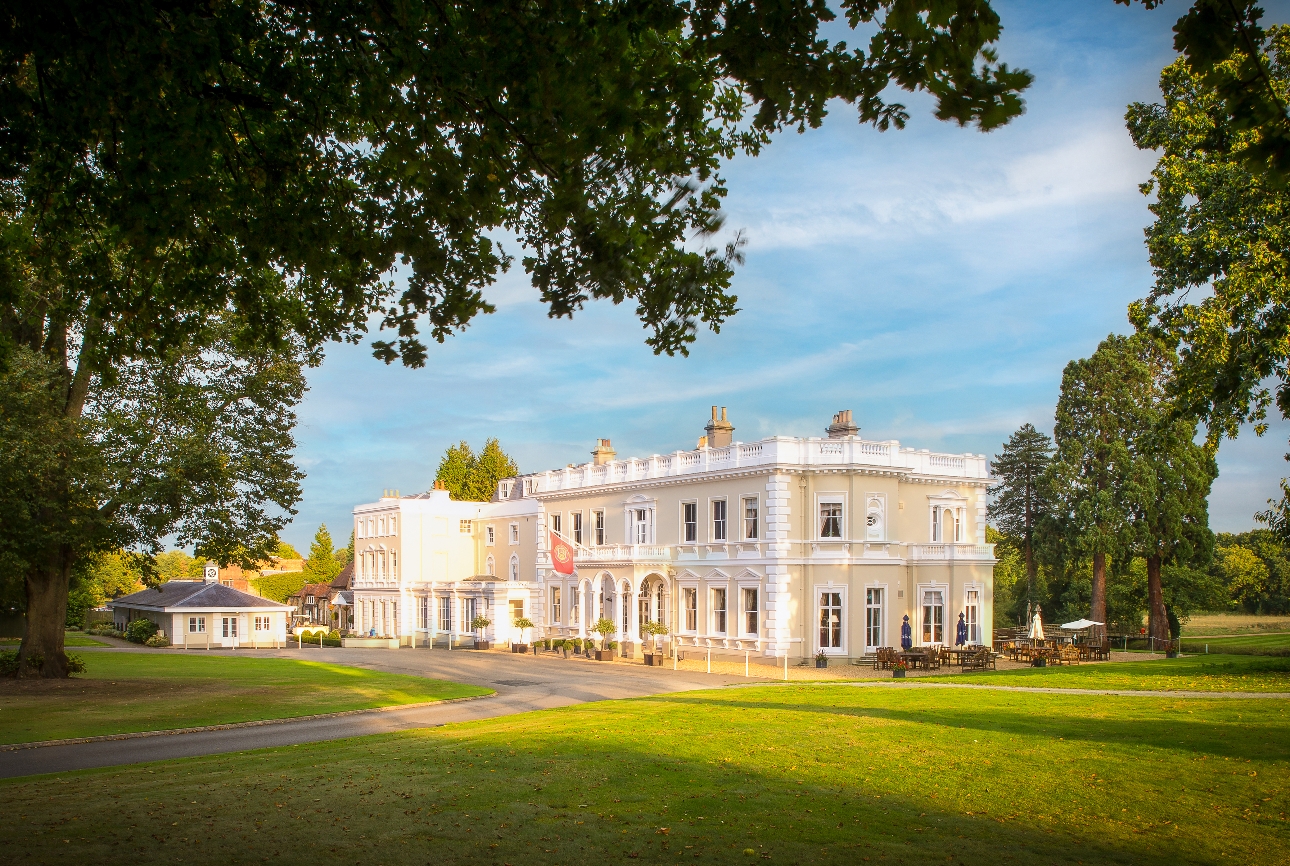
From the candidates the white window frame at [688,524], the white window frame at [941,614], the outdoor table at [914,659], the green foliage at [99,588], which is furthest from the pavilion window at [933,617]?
the green foliage at [99,588]

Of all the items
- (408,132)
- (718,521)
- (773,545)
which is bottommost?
(773,545)

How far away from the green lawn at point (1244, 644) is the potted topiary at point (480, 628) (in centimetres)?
3394

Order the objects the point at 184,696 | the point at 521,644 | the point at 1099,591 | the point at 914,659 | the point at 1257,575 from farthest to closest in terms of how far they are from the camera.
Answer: the point at 1257,575
the point at 1099,591
the point at 521,644
the point at 914,659
the point at 184,696

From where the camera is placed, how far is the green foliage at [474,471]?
267 feet

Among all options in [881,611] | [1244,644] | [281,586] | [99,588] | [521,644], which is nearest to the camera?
[881,611]

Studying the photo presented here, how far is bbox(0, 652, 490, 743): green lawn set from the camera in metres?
21.5

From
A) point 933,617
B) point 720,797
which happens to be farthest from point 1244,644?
point 720,797

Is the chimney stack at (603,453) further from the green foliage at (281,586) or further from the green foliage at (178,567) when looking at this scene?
the green foliage at (178,567)

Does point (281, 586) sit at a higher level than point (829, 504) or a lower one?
lower

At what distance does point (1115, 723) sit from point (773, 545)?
22.0 meters

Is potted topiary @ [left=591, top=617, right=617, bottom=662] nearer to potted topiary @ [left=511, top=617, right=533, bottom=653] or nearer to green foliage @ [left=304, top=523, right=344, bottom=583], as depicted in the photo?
potted topiary @ [left=511, top=617, right=533, bottom=653]

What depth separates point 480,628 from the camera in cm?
5362

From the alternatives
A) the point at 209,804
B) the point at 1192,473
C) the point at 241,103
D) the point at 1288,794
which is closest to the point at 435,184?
the point at 241,103

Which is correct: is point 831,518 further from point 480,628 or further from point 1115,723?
point 480,628
